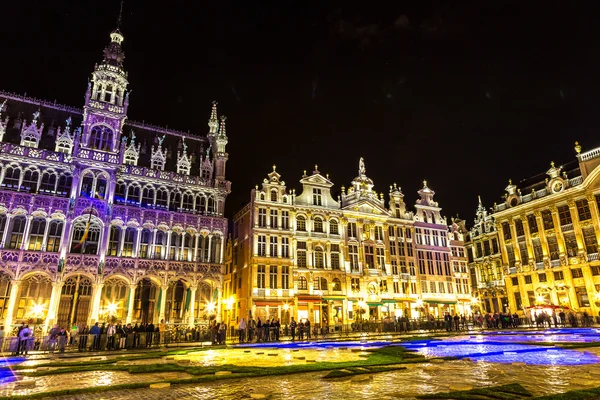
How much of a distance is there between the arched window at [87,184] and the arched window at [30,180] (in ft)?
13.9

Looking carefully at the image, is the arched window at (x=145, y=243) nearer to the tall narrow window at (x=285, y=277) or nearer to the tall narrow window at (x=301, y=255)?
the tall narrow window at (x=285, y=277)

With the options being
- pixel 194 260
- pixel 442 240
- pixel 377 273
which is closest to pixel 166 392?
pixel 194 260

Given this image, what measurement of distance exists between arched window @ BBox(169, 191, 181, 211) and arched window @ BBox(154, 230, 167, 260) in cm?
330

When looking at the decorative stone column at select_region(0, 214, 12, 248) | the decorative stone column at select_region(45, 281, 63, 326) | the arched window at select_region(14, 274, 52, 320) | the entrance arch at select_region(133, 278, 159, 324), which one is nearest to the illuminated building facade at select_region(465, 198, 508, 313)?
the entrance arch at select_region(133, 278, 159, 324)

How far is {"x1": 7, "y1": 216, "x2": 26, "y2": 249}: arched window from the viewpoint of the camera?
35.9 m

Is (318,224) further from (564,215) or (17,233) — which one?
(564,215)

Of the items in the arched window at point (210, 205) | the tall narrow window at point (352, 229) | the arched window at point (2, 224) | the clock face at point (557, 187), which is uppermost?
the clock face at point (557, 187)

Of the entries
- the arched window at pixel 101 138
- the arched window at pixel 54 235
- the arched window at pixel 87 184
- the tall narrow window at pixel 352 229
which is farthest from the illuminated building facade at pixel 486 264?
the arched window at pixel 54 235

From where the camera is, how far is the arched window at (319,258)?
5069 cm

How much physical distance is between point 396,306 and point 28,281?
148 feet

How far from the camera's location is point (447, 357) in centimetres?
1370

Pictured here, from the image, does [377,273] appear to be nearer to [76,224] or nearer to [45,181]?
[76,224]

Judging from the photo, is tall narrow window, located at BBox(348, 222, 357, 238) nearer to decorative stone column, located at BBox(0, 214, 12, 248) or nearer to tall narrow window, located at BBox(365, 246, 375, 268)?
tall narrow window, located at BBox(365, 246, 375, 268)

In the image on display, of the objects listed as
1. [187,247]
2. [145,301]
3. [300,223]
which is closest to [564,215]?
[300,223]
